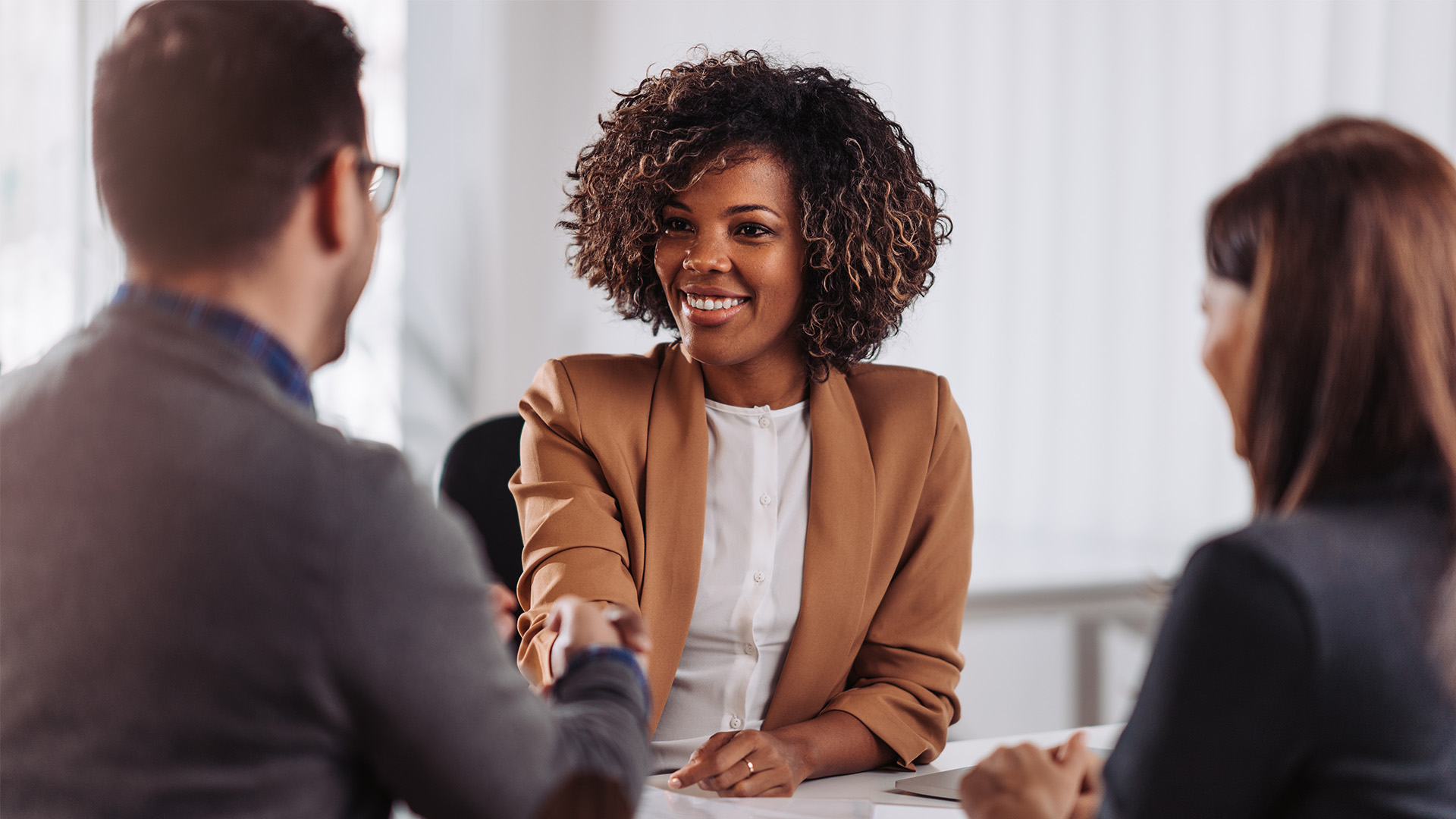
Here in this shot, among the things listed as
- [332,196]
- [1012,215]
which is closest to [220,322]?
[332,196]

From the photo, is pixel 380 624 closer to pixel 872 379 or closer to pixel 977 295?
pixel 872 379

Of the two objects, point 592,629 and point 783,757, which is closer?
point 592,629

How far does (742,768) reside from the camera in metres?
1.32

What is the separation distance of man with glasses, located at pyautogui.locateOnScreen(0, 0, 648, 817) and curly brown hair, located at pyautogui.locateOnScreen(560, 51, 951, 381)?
0.80 m

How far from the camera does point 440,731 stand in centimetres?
76

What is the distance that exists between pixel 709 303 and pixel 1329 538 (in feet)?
3.03

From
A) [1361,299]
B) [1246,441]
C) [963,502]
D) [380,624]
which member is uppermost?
[1361,299]

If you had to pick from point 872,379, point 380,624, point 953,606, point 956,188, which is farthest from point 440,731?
point 956,188

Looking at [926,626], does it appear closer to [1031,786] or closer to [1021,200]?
[1031,786]

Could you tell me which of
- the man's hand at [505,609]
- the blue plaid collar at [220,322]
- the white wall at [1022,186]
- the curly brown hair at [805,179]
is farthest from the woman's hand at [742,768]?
the white wall at [1022,186]

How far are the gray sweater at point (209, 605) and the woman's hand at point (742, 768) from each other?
558mm

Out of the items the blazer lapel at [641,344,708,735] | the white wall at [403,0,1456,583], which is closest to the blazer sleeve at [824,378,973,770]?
the blazer lapel at [641,344,708,735]

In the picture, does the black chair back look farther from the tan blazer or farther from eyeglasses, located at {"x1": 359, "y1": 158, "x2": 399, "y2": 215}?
eyeglasses, located at {"x1": 359, "y1": 158, "x2": 399, "y2": 215}

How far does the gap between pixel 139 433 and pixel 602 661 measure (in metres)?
0.40
